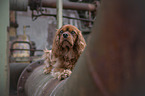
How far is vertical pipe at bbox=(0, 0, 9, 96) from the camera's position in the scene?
67.4 inches

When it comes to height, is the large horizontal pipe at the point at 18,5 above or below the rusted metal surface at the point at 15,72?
above

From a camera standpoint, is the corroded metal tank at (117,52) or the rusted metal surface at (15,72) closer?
the corroded metal tank at (117,52)

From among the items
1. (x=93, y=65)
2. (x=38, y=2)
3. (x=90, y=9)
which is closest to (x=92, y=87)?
(x=93, y=65)

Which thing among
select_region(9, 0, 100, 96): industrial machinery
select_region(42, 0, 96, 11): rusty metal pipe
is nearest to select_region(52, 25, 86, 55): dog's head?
select_region(9, 0, 100, 96): industrial machinery

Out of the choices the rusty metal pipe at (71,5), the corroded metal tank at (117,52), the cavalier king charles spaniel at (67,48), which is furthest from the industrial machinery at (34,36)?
the corroded metal tank at (117,52)

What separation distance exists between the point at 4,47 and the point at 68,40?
728mm

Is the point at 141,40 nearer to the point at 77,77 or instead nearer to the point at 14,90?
the point at 77,77

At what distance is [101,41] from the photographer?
402 millimetres

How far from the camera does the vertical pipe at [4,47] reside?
67.4 inches

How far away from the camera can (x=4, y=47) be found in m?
1.72

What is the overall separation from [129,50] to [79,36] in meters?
1.14

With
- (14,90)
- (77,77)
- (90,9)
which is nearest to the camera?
(77,77)

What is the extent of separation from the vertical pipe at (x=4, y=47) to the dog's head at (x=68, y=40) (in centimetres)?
57

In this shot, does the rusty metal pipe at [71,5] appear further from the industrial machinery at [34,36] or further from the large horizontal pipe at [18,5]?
the large horizontal pipe at [18,5]
